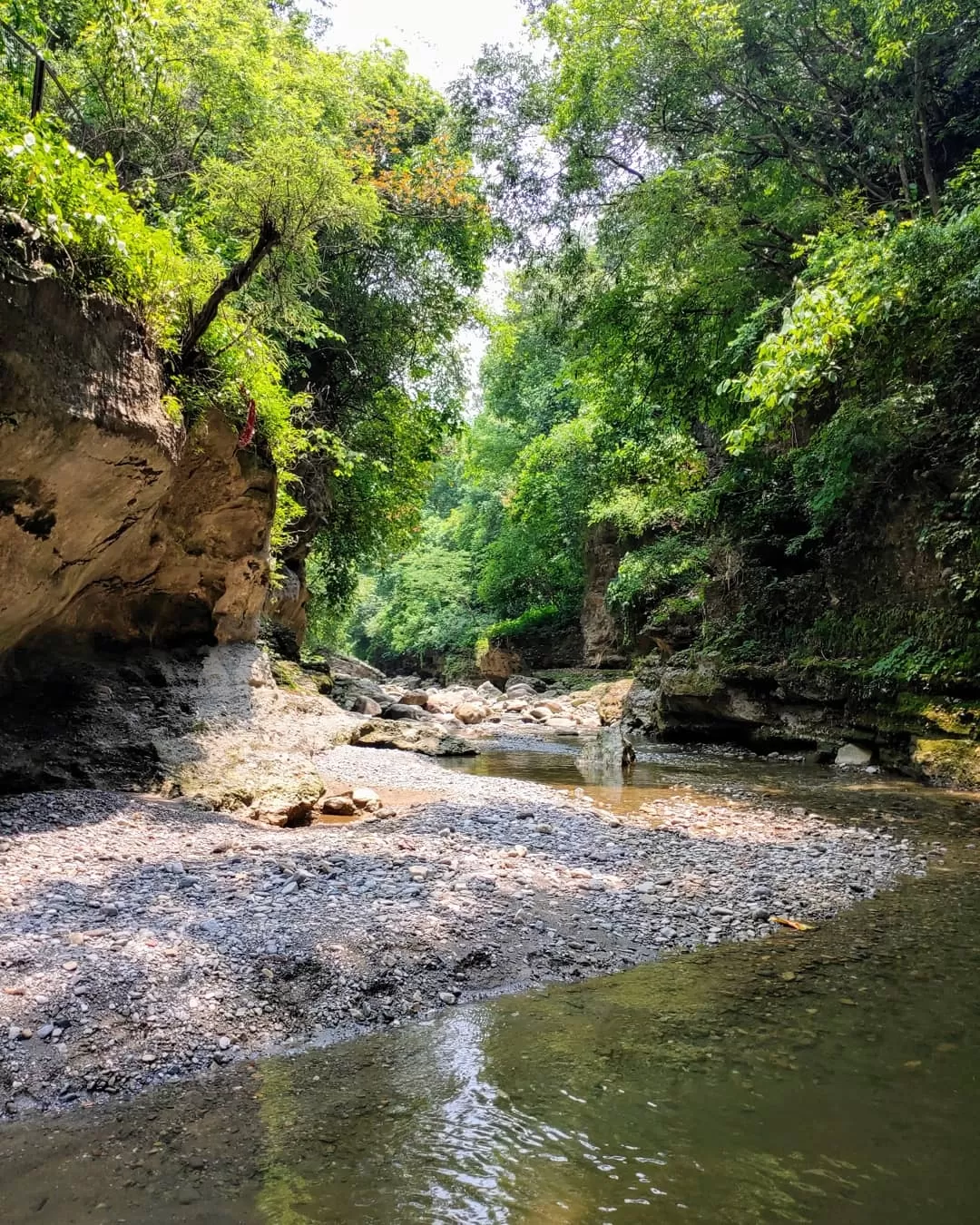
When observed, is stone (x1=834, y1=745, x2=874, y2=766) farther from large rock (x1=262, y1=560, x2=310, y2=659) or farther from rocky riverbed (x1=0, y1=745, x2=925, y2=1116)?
large rock (x1=262, y1=560, x2=310, y2=659)

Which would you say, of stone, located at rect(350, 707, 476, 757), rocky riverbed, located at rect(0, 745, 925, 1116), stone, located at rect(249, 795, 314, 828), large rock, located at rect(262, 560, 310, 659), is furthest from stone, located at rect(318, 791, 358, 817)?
large rock, located at rect(262, 560, 310, 659)

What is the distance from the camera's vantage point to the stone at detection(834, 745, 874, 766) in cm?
1037

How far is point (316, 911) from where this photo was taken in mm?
4148

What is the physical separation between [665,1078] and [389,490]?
14.7 m

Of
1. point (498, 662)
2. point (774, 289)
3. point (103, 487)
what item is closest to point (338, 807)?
point (103, 487)

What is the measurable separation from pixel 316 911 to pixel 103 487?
3.62 metres

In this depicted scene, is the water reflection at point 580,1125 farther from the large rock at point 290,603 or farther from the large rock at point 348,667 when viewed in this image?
the large rock at point 348,667

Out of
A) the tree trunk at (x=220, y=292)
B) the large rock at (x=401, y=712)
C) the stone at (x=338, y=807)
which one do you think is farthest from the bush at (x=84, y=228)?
the large rock at (x=401, y=712)

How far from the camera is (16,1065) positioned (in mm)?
2756

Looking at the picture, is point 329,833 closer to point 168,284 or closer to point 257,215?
point 168,284

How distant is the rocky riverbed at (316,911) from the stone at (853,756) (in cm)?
387

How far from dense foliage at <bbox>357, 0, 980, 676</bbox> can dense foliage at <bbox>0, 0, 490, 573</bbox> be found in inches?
98.5

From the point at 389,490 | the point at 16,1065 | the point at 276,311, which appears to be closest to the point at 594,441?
the point at 389,490

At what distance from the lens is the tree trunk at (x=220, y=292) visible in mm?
6242
